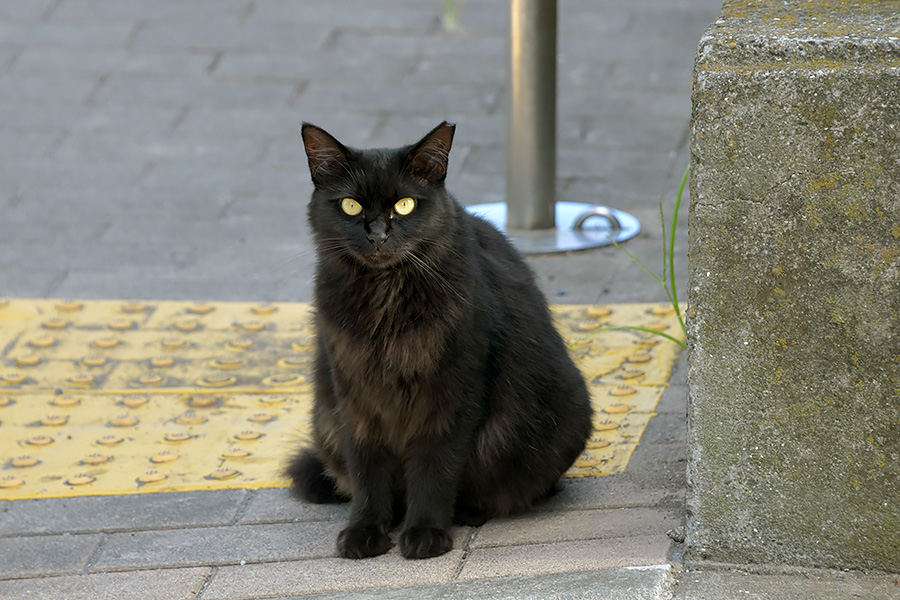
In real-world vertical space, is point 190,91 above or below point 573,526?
above

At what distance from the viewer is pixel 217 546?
285 centimetres

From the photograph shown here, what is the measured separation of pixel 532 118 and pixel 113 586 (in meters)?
3.11

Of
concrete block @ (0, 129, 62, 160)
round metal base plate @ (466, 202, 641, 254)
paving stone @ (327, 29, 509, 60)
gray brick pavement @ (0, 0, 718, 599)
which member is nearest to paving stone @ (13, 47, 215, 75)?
gray brick pavement @ (0, 0, 718, 599)

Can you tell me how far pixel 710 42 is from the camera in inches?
84.8

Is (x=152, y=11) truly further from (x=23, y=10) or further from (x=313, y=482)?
(x=313, y=482)

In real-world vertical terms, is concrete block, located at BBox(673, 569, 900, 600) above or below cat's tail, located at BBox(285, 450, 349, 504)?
above

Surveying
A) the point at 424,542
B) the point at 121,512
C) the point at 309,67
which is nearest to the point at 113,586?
the point at 121,512

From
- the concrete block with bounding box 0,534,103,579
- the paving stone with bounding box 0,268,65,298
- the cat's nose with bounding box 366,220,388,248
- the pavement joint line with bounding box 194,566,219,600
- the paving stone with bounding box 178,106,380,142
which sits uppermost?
the cat's nose with bounding box 366,220,388,248

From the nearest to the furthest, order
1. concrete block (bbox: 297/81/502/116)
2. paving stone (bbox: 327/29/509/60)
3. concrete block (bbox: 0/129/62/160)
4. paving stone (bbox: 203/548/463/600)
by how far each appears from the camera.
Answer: paving stone (bbox: 203/548/463/600) < concrete block (bbox: 0/129/62/160) < concrete block (bbox: 297/81/502/116) < paving stone (bbox: 327/29/509/60)

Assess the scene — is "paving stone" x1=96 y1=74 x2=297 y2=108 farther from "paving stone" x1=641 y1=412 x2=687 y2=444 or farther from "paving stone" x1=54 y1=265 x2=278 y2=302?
"paving stone" x1=641 y1=412 x2=687 y2=444

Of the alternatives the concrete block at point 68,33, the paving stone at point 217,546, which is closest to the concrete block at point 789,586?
the paving stone at point 217,546

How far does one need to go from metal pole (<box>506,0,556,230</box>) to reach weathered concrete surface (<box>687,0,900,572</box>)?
2753 millimetres

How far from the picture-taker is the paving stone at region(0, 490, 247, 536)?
3.04 m

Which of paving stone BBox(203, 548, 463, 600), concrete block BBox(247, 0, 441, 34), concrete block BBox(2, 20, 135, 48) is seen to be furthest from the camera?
concrete block BBox(247, 0, 441, 34)
